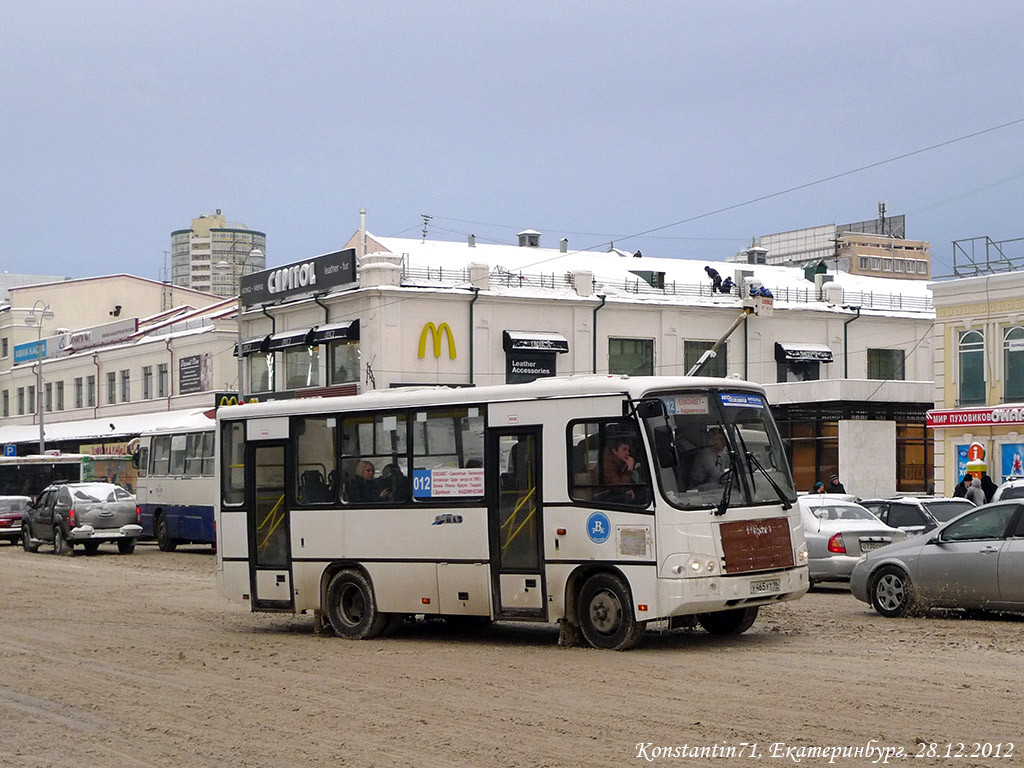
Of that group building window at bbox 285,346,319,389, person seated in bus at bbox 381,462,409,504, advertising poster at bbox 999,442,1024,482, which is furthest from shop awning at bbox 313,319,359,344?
person seated in bus at bbox 381,462,409,504

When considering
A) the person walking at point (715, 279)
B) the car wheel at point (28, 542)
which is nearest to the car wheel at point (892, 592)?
the car wheel at point (28, 542)

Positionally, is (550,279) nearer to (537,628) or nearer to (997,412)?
(997,412)

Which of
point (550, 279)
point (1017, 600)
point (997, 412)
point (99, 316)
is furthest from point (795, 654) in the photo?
Result: point (99, 316)

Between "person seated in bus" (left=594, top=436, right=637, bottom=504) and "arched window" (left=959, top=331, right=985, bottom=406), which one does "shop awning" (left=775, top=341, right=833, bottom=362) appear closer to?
"arched window" (left=959, top=331, right=985, bottom=406)

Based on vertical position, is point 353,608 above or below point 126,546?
above

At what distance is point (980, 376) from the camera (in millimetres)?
42281

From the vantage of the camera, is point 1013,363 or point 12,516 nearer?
point 1013,363

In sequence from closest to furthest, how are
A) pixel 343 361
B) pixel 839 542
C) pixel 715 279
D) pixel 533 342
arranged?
pixel 839 542, pixel 343 361, pixel 533 342, pixel 715 279

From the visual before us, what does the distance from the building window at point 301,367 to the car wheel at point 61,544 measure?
1910cm

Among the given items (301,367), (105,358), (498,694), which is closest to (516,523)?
(498,694)

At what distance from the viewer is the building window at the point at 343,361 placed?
55000 mm

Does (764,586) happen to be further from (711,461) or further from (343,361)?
(343,361)

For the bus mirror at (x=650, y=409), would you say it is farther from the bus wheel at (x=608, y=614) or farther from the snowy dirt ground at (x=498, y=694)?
the snowy dirt ground at (x=498, y=694)

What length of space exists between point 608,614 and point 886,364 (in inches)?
1990
